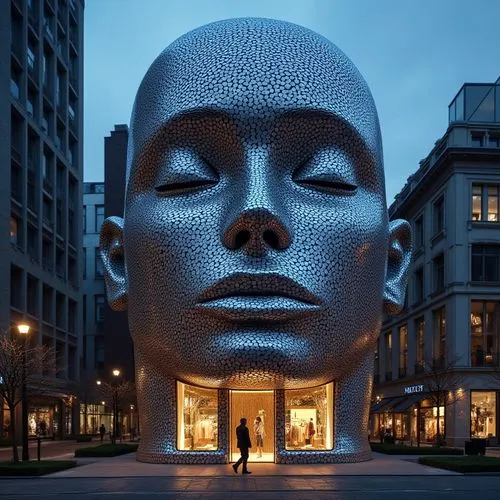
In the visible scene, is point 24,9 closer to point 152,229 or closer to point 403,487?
point 152,229

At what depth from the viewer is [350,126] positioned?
637 inches

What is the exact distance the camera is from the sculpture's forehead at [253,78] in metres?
16.1

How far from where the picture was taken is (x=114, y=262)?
62.8 feet

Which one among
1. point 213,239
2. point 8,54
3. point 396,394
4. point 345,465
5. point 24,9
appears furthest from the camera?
point 396,394

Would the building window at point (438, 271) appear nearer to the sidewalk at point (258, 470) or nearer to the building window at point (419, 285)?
the building window at point (419, 285)

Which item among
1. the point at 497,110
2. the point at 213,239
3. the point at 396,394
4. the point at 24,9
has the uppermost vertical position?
the point at 24,9

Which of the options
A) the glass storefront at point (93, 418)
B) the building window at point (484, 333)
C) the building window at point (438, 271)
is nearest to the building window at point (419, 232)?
the building window at point (438, 271)

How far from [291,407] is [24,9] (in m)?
41.4

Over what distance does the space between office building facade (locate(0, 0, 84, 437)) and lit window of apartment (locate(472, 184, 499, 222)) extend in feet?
91.9

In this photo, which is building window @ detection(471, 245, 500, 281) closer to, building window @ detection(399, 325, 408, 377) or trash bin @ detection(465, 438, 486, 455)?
building window @ detection(399, 325, 408, 377)

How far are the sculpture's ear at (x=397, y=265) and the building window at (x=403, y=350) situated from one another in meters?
41.4

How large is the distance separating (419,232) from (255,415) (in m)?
38.8

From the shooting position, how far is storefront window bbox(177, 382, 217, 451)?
19.0 meters

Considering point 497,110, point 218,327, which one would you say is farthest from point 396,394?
point 218,327
